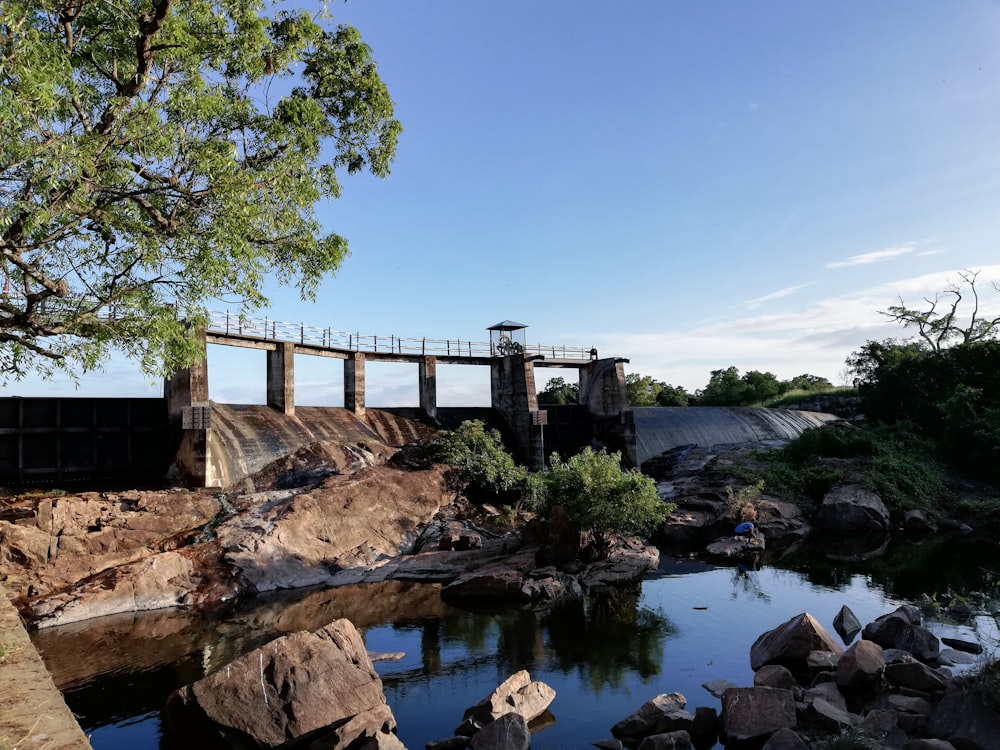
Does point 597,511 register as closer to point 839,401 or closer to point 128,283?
point 128,283

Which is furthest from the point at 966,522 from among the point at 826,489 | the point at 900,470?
the point at 826,489

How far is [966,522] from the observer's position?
26.6 metres

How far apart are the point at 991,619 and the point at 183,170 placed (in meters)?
18.9

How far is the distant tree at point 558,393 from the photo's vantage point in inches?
2270

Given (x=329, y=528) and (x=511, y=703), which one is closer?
(x=511, y=703)

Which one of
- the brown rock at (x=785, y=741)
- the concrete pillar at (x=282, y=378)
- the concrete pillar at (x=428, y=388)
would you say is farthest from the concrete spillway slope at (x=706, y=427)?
the brown rock at (x=785, y=741)

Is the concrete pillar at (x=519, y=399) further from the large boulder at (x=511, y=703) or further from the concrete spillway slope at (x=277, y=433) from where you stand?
the large boulder at (x=511, y=703)

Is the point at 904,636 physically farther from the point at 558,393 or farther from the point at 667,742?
the point at 558,393

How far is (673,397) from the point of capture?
58.2 metres

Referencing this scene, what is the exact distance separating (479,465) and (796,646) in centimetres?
1595

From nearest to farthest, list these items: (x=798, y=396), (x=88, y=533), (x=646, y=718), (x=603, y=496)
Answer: (x=646, y=718) → (x=88, y=533) → (x=603, y=496) → (x=798, y=396)

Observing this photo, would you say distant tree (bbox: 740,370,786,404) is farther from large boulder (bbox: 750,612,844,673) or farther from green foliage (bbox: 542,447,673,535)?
large boulder (bbox: 750,612,844,673)

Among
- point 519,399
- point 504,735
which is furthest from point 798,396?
point 504,735

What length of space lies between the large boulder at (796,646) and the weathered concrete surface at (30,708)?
10.6 meters
